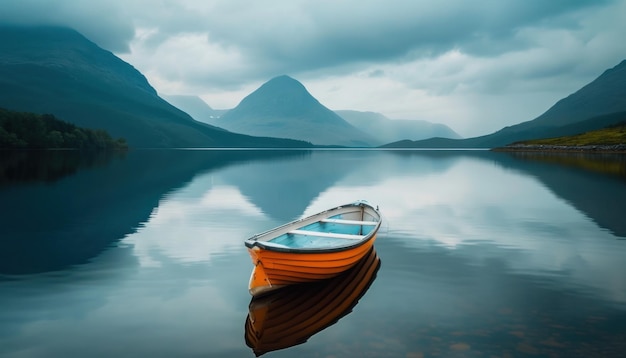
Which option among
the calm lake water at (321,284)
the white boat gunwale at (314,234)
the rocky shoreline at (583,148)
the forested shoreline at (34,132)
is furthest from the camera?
the forested shoreline at (34,132)

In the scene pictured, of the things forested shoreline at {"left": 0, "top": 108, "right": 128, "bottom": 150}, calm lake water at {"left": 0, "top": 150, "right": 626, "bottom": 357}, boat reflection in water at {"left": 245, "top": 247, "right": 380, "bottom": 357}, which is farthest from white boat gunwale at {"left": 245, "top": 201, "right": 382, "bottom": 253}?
forested shoreline at {"left": 0, "top": 108, "right": 128, "bottom": 150}

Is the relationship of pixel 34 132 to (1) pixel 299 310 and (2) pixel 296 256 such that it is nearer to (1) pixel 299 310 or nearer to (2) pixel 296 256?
(2) pixel 296 256

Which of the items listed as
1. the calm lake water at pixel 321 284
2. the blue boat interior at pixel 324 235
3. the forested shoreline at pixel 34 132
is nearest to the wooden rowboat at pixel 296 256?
the blue boat interior at pixel 324 235

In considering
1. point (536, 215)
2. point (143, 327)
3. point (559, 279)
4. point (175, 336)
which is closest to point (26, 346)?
point (143, 327)

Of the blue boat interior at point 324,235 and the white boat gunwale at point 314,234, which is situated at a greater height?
the white boat gunwale at point 314,234

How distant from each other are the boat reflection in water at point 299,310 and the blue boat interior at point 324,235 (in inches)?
64.1

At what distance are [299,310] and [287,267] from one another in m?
1.47

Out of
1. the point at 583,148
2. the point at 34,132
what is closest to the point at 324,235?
the point at 583,148

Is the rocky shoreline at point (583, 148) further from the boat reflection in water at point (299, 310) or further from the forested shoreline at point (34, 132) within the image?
the forested shoreline at point (34, 132)

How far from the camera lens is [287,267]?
573 inches

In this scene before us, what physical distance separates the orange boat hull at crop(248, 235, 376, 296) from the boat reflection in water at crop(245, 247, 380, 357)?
457mm

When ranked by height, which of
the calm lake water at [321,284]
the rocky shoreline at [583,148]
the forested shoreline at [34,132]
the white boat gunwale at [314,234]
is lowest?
the calm lake water at [321,284]

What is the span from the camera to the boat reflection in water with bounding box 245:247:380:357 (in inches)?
492

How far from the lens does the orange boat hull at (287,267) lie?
14242 millimetres
